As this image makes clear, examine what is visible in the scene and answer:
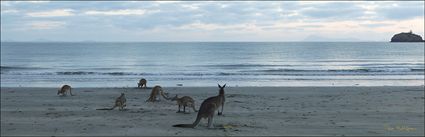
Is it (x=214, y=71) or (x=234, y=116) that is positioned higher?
(x=214, y=71)

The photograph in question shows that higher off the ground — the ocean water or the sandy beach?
the ocean water

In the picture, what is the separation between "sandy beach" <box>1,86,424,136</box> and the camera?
10.0 meters

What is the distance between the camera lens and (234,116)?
1227cm

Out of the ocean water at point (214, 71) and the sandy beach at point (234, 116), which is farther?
the ocean water at point (214, 71)

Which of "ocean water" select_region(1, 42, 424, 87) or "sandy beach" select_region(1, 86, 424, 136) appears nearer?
"sandy beach" select_region(1, 86, 424, 136)

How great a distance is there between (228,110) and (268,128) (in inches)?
123

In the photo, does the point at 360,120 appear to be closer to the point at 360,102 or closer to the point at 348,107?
the point at 348,107

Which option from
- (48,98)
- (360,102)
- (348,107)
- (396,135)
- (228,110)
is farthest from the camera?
(48,98)

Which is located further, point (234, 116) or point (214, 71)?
point (214, 71)

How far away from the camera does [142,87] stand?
21188mm

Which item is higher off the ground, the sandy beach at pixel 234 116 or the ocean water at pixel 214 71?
the ocean water at pixel 214 71

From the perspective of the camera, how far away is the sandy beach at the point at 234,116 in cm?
1004

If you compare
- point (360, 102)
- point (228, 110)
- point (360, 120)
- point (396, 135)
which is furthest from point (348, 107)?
point (396, 135)

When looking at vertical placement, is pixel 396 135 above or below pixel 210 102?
below
